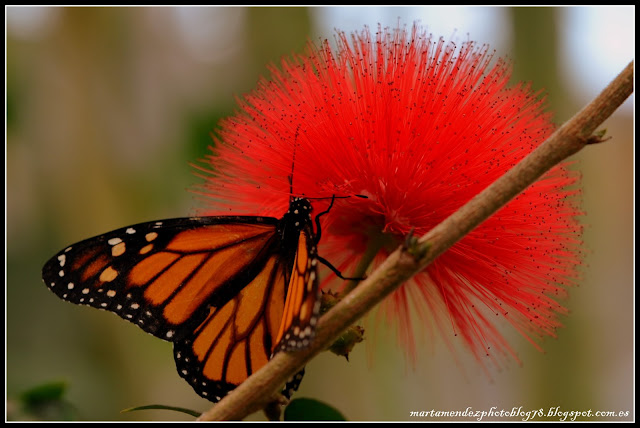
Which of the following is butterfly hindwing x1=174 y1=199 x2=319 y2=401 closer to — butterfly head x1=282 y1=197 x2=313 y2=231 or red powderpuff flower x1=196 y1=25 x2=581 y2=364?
butterfly head x1=282 y1=197 x2=313 y2=231

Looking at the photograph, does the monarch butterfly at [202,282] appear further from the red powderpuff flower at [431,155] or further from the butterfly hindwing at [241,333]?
the red powderpuff flower at [431,155]

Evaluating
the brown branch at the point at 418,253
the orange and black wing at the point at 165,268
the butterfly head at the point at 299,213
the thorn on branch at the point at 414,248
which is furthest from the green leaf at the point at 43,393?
the thorn on branch at the point at 414,248

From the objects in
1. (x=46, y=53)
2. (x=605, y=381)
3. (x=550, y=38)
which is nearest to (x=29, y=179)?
(x=46, y=53)

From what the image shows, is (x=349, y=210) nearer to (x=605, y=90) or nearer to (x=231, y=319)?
(x=231, y=319)

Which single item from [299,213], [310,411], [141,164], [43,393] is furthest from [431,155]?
[141,164]

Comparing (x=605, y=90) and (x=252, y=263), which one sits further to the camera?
(x=252, y=263)

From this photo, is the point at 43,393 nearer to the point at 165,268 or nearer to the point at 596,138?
the point at 165,268
